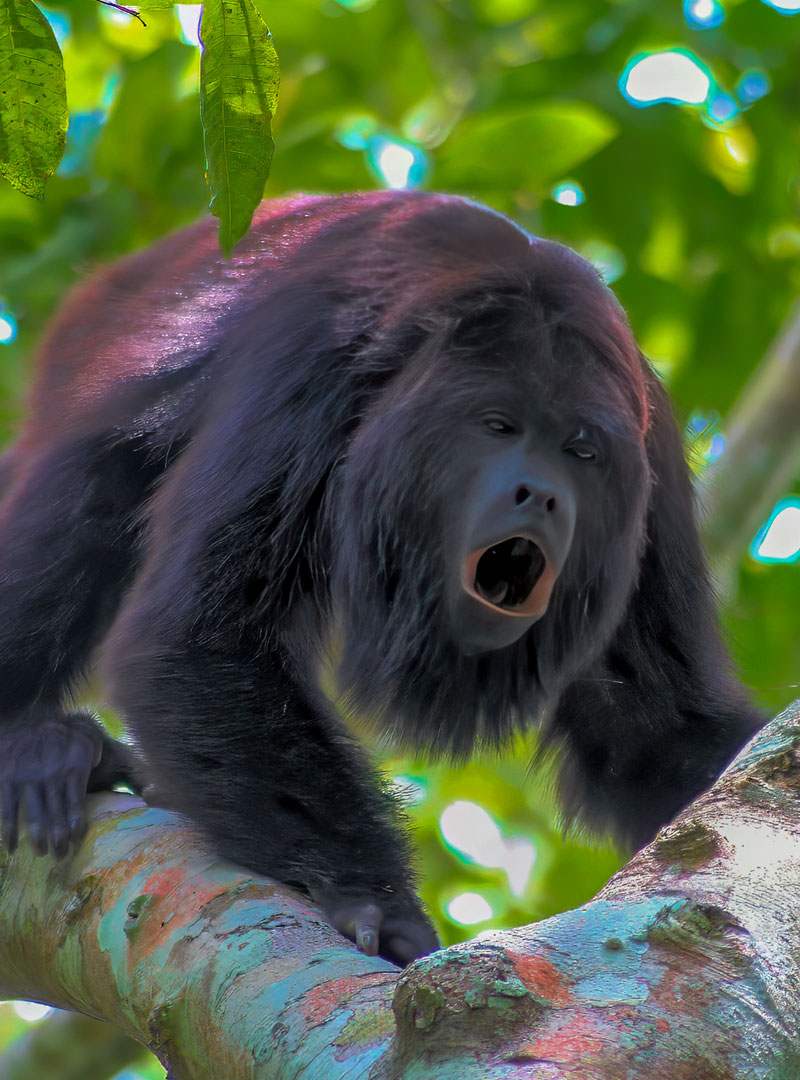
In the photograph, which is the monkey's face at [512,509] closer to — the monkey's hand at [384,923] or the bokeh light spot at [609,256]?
the monkey's hand at [384,923]

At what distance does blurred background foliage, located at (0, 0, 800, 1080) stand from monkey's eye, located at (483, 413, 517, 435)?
1284 millimetres

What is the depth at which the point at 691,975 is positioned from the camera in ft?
3.81

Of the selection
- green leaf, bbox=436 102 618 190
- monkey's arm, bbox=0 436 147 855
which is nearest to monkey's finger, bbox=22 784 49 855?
monkey's arm, bbox=0 436 147 855

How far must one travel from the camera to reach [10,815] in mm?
2119

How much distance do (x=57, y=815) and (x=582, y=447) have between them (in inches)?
41.9

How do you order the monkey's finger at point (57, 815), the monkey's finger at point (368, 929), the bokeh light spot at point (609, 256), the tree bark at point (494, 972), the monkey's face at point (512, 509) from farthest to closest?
the bokeh light spot at point (609, 256) → the monkey's face at point (512, 509) → the monkey's finger at point (57, 815) → the monkey's finger at point (368, 929) → the tree bark at point (494, 972)

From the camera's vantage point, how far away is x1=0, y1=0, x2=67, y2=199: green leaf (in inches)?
45.7

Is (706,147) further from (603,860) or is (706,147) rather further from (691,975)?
(691,975)

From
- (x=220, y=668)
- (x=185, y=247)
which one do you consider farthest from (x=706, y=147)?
(x=220, y=668)

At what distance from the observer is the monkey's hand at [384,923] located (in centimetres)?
189

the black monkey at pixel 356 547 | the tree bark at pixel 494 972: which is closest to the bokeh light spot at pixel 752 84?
the black monkey at pixel 356 547

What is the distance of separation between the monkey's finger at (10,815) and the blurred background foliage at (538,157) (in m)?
1.67

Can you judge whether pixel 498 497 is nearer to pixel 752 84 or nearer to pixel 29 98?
pixel 29 98

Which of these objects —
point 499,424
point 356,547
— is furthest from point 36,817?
point 499,424
